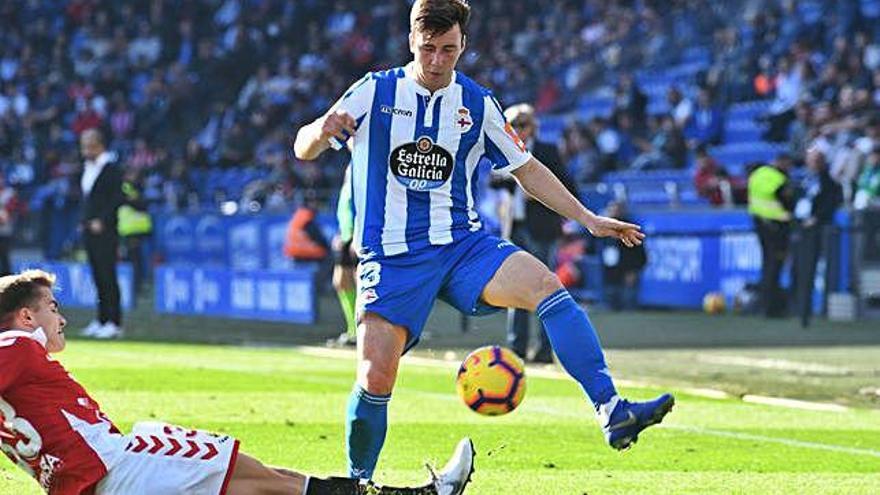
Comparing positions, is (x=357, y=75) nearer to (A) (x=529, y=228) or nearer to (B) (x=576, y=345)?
(A) (x=529, y=228)

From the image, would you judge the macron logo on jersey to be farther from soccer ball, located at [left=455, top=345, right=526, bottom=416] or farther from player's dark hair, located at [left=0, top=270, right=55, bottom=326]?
player's dark hair, located at [left=0, top=270, right=55, bottom=326]

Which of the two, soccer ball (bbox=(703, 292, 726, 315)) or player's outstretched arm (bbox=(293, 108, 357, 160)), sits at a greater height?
player's outstretched arm (bbox=(293, 108, 357, 160))

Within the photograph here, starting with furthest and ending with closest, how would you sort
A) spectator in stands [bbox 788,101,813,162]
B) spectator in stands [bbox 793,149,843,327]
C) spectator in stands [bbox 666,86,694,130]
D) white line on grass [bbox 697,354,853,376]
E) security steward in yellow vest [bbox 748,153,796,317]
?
1. spectator in stands [bbox 666,86,694,130]
2. spectator in stands [bbox 788,101,813,162]
3. security steward in yellow vest [bbox 748,153,796,317]
4. spectator in stands [bbox 793,149,843,327]
5. white line on grass [bbox 697,354,853,376]

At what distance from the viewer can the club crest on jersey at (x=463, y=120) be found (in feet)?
25.1

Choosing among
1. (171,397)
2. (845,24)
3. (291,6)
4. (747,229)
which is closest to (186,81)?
(291,6)

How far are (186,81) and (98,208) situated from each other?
21.1 meters

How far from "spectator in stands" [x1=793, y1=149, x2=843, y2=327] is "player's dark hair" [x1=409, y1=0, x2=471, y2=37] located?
13837mm

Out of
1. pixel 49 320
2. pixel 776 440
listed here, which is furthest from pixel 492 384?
pixel 776 440

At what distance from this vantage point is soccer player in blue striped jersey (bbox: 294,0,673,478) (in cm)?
747

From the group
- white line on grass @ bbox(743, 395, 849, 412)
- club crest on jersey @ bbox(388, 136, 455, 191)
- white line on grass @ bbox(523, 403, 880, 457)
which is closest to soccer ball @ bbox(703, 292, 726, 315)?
white line on grass @ bbox(743, 395, 849, 412)

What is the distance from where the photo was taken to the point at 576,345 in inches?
292

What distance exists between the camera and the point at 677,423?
1102 centimetres

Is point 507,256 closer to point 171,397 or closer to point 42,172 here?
point 171,397

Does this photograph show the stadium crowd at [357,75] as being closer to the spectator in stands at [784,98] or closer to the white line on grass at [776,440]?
the spectator in stands at [784,98]
